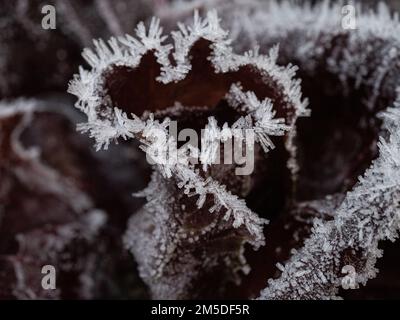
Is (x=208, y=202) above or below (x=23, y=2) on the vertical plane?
below

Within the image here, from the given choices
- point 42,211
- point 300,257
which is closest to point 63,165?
point 42,211

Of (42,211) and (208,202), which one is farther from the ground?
(42,211)

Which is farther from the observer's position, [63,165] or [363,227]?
[63,165]

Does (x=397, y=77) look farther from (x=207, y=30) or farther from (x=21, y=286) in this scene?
(x=21, y=286)

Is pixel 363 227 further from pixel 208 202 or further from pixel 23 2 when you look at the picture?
Result: pixel 23 2
